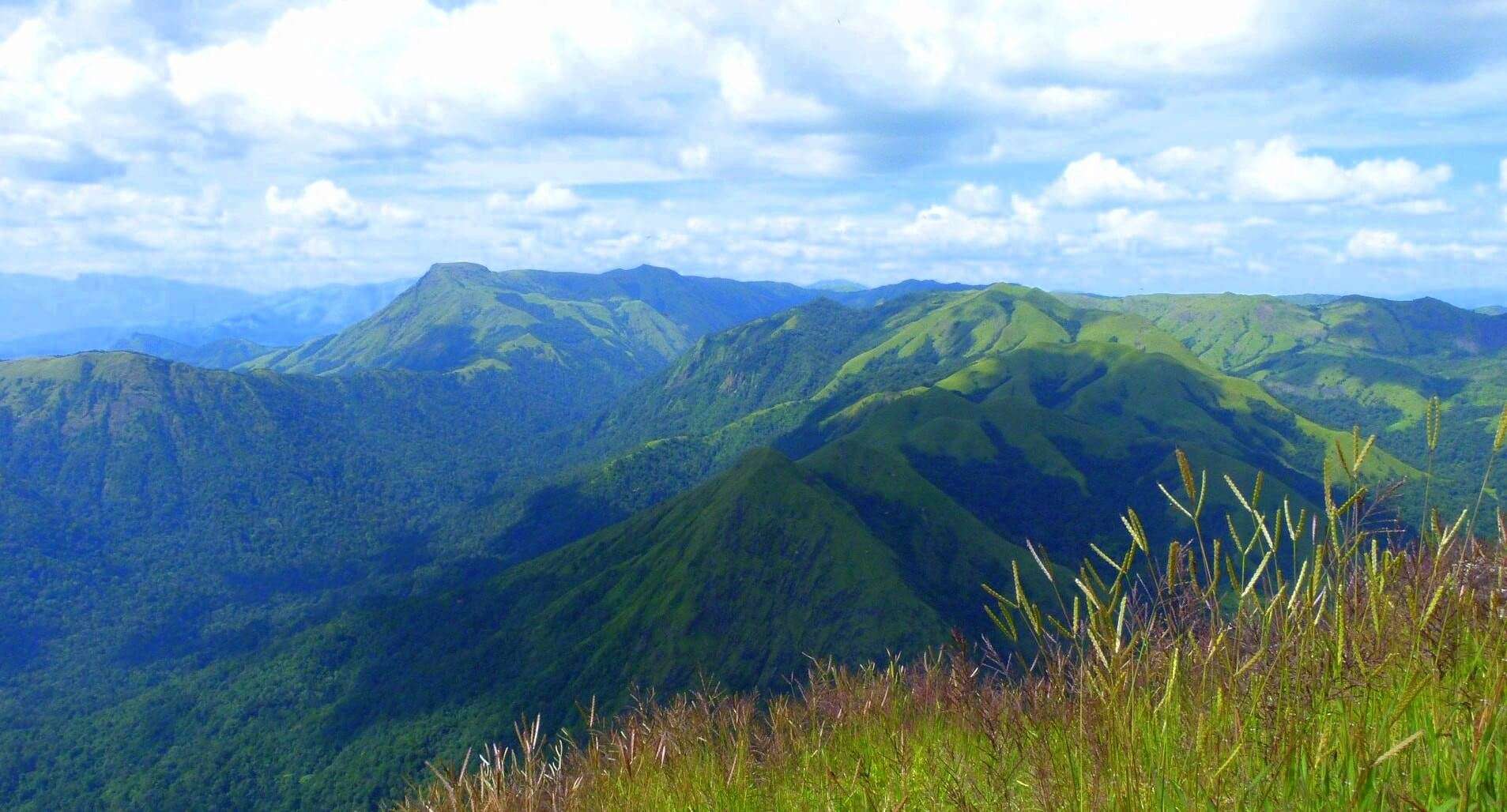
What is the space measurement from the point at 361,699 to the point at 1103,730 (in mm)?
209093

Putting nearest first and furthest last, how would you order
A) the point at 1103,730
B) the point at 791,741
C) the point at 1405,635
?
the point at 1103,730 → the point at 1405,635 → the point at 791,741

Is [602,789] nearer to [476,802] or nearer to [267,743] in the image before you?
[476,802]

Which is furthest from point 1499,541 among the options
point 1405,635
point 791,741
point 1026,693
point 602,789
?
point 602,789

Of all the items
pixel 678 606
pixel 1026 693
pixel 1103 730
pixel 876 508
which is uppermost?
pixel 1103 730

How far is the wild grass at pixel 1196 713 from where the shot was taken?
169 inches

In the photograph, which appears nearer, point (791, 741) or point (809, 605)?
point (791, 741)

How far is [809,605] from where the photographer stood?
143 meters

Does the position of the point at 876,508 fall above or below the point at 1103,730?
below

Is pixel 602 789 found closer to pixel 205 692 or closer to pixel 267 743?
pixel 267 743

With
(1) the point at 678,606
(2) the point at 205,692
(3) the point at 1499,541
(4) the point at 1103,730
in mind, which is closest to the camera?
(4) the point at 1103,730

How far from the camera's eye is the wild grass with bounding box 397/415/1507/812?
4305 mm

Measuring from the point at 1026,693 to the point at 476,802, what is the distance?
17.1 feet

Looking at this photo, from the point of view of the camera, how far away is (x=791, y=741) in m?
8.28

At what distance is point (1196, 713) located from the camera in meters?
5.26
